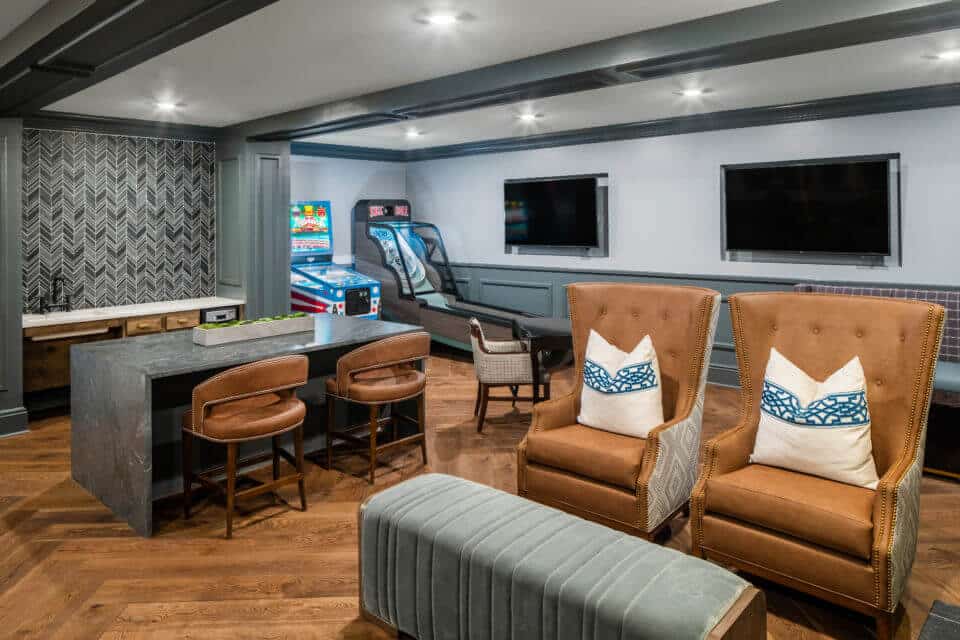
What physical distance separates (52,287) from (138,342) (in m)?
2.55

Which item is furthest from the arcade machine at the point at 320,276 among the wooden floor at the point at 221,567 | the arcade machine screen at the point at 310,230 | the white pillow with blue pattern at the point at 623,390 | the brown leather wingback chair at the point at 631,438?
the white pillow with blue pattern at the point at 623,390

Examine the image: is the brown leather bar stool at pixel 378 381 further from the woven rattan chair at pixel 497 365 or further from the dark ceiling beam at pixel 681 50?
the dark ceiling beam at pixel 681 50

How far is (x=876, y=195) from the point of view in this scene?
5406 mm

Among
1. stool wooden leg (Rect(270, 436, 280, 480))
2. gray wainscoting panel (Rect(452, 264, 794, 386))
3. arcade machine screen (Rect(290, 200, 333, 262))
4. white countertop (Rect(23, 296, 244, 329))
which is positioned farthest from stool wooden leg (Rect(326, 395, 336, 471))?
arcade machine screen (Rect(290, 200, 333, 262))

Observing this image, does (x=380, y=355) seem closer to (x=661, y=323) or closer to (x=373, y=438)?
(x=373, y=438)

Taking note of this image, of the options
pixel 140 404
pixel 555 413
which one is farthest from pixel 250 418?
pixel 555 413

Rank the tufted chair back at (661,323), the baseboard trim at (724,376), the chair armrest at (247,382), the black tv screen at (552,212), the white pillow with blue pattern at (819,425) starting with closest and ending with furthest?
the white pillow with blue pattern at (819,425), the chair armrest at (247,382), the tufted chair back at (661,323), the baseboard trim at (724,376), the black tv screen at (552,212)

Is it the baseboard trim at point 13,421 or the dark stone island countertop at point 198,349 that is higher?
the dark stone island countertop at point 198,349

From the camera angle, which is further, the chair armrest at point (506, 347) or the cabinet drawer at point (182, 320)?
the cabinet drawer at point (182, 320)

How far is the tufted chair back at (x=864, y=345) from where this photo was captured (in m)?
2.67

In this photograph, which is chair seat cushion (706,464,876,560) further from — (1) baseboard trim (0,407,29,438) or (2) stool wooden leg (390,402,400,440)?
(1) baseboard trim (0,407,29,438)

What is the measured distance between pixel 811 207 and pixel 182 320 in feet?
17.5

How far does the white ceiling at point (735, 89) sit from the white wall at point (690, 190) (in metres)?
0.39

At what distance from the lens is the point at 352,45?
3670 mm
